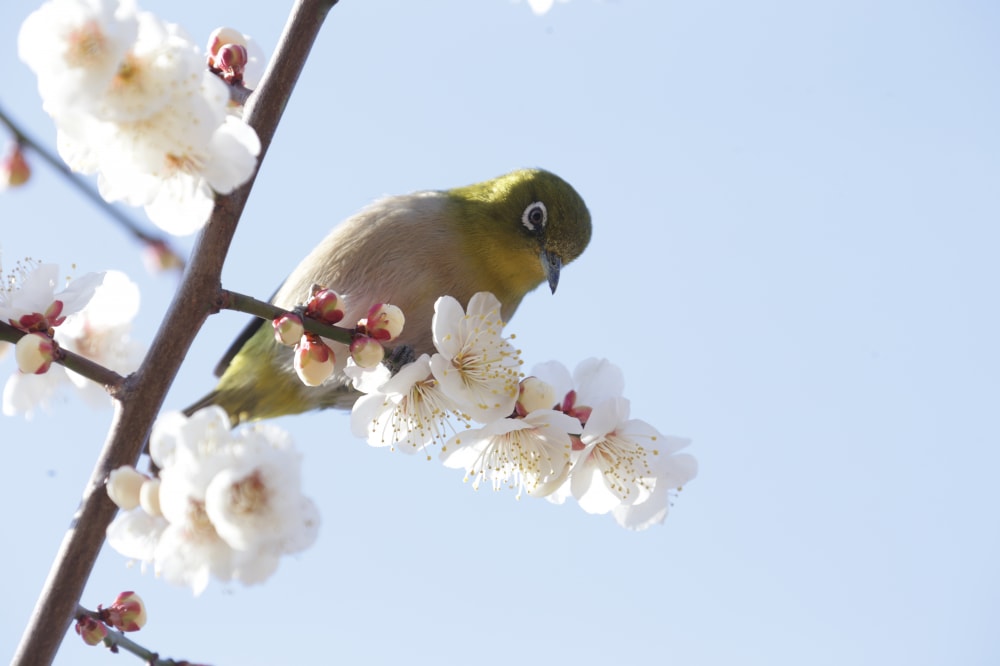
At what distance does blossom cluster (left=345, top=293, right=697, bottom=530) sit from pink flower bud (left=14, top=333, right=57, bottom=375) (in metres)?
0.73

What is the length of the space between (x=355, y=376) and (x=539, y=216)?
208cm

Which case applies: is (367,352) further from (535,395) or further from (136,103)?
(136,103)

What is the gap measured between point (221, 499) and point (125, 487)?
23 centimetres

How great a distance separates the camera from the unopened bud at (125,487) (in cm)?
173

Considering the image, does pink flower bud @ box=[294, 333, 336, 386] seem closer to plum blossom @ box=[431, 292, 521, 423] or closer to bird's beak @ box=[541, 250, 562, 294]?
plum blossom @ box=[431, 292, 521, 423]

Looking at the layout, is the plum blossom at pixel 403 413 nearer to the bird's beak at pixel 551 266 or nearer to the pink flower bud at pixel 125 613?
the pink flower bud at pixel 125 613

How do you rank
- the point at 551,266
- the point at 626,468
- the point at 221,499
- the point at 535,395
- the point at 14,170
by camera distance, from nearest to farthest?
the point at 221,499 → the point at 535,395 → the point at 626,468 → the point at 14,170 → the point at 551,266

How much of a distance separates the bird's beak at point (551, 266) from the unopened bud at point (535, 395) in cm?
179

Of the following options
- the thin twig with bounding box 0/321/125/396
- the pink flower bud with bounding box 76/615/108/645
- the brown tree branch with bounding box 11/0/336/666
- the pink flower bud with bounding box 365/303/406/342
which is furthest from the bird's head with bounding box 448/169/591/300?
the pink flower bud with bounding box 76/615/108/645

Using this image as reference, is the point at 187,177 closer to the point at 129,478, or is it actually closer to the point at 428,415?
the point at 129,478

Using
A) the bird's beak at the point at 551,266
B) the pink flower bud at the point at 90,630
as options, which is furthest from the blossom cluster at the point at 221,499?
the bird's beak at the point at 551,266

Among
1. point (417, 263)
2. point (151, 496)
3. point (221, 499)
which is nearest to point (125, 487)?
point (151, 496)

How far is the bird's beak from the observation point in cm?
423

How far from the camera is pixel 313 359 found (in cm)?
227
